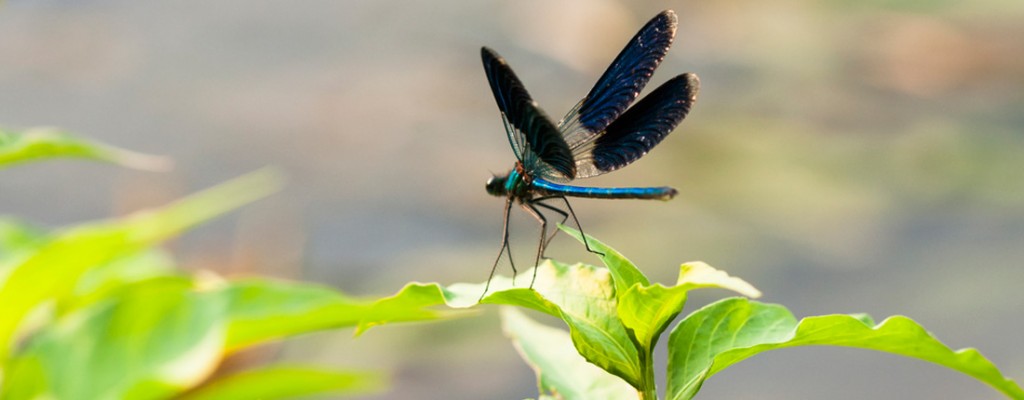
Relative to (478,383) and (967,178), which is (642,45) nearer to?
(478,383)

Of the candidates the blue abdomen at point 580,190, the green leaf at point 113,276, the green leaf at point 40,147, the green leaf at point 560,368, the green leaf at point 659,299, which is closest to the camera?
the green leaf at point 659,299

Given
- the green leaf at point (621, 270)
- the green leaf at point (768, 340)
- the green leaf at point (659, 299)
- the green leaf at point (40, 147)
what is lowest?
the green leaf at point (768, 340)

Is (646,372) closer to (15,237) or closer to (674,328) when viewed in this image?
(674,328)

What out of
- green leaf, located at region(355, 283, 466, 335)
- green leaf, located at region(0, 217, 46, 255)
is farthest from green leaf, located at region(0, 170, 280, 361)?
green leaf, located at region(355, 283, 466, 335)

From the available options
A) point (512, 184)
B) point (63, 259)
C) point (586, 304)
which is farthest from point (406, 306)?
point (512, 184)

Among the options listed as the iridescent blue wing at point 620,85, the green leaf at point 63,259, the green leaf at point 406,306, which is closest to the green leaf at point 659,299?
the green leaf at point 406,306

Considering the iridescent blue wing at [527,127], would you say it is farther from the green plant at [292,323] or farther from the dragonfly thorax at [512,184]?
the green plant at [292,323]

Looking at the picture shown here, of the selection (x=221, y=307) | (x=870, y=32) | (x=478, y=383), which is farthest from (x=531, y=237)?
(x=221, y=307)

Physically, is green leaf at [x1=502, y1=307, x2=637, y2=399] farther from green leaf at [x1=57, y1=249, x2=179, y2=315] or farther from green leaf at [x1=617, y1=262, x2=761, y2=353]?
green leaf at [x1=57, y1=249, x2=179, y2=315]
